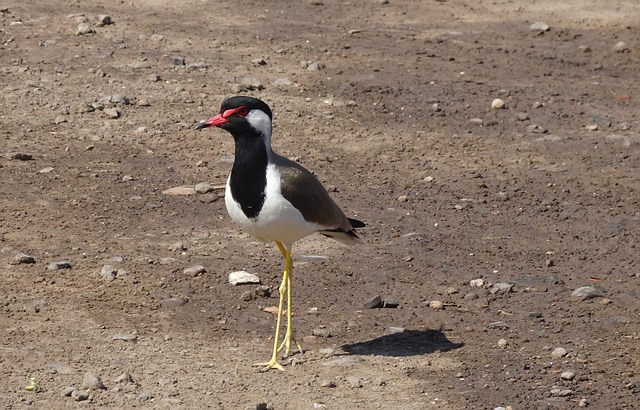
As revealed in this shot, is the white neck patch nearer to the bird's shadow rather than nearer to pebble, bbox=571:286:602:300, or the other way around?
the bird's shadow

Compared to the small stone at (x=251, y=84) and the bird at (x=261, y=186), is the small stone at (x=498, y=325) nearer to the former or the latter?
the bird at (x=261, y=186)

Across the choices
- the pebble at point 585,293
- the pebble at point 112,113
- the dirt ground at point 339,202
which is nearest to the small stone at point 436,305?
the dirt ground at point 339,202

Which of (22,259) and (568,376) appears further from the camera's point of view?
(22,259)

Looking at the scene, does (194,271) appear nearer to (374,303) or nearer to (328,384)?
(374,303)

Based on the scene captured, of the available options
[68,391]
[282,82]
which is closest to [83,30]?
[282,82]

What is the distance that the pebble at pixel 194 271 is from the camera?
28.0 ft

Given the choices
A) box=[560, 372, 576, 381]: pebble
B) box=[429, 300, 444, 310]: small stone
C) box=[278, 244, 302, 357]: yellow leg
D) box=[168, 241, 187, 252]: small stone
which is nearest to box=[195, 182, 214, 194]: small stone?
box=[168, 241, 187, 252]: small stone

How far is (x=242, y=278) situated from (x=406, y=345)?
1.41 metres

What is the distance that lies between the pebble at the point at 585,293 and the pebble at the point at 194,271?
8.39ft

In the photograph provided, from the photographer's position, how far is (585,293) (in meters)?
8.36

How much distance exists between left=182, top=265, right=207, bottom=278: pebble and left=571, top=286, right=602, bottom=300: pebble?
8.39ft

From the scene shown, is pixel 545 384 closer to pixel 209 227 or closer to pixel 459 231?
pixel 459 231

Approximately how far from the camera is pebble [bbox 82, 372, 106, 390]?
6.80 meters

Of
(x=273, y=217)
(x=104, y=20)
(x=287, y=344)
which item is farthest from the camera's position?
(x=104, y=20)
